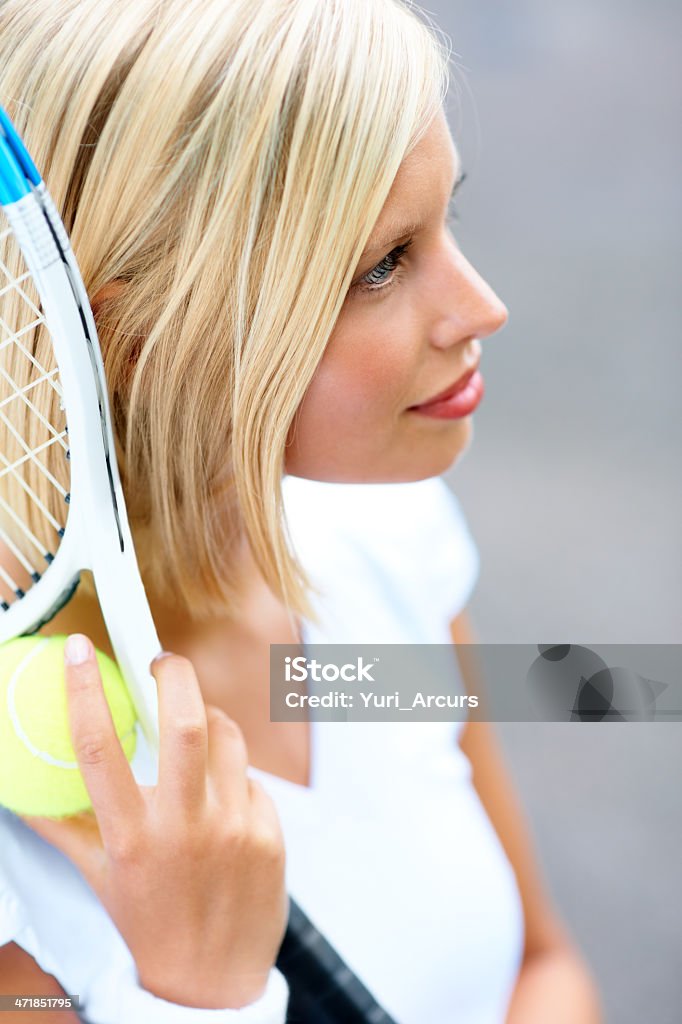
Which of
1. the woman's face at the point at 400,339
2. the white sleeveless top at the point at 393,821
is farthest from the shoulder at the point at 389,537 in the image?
the woman's face at the point at 400,339

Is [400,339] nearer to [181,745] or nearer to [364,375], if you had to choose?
[364,375]

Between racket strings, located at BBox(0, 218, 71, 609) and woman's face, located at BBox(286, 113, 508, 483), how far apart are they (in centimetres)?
12

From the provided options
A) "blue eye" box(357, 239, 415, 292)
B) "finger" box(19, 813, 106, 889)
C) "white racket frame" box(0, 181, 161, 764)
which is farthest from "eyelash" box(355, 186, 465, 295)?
"finger" box(19, 813, 106, 889)

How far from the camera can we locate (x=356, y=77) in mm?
417

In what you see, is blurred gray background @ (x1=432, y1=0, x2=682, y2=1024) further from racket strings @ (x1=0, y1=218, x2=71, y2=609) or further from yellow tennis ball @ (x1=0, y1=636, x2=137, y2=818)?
yellow tennis ball @ (x1=0, y1=636, x2=137, y2=818)

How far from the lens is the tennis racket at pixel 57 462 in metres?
0.38

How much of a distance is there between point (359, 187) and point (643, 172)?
42 centimetres

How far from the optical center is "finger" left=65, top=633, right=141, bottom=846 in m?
0.41

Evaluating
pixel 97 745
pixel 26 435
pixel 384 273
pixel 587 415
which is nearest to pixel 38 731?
pixel 97 745

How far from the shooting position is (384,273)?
1.48 ft

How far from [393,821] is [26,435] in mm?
336

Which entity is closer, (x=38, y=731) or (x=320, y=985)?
(x=38, y=731)

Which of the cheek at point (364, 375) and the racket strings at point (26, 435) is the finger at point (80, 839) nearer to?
the racket strings at point (26, 435)

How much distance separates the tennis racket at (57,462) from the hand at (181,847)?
0.03m
